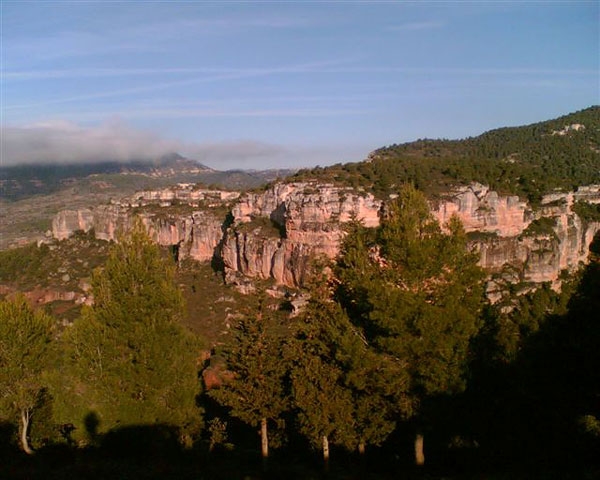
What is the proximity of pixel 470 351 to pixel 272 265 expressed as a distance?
4425 centimetres

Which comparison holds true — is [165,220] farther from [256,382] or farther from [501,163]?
[256,382]

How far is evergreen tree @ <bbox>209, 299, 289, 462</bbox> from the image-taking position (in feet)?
58.2

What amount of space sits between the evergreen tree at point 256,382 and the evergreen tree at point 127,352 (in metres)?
1.74

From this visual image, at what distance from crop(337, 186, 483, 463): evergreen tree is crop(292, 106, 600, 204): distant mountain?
4462 cm

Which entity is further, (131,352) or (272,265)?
(272,265)

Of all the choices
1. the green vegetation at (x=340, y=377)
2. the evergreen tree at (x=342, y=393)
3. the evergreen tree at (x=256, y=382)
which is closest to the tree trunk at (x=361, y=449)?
the evergreen tree at (x=342, y=393)

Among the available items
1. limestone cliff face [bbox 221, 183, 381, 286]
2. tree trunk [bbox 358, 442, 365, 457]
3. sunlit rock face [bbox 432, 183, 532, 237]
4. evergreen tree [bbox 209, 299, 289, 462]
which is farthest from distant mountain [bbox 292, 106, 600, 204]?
tree trunk [bbox 358, 442, 365, 457]

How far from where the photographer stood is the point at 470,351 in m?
15.6

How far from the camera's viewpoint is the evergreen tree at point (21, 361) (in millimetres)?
18438

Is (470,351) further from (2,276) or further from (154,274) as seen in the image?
(2,276)

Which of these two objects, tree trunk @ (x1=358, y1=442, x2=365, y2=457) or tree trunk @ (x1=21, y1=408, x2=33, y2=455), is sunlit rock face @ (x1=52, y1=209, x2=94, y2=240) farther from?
tree trunk @ (x1=358, y1=442, x2=365, y2=457)

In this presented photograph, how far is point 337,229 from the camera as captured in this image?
53.4 m

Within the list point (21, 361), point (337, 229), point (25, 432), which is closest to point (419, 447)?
point (25, 432)

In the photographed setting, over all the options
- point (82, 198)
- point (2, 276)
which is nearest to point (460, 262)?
point (2, 276)
